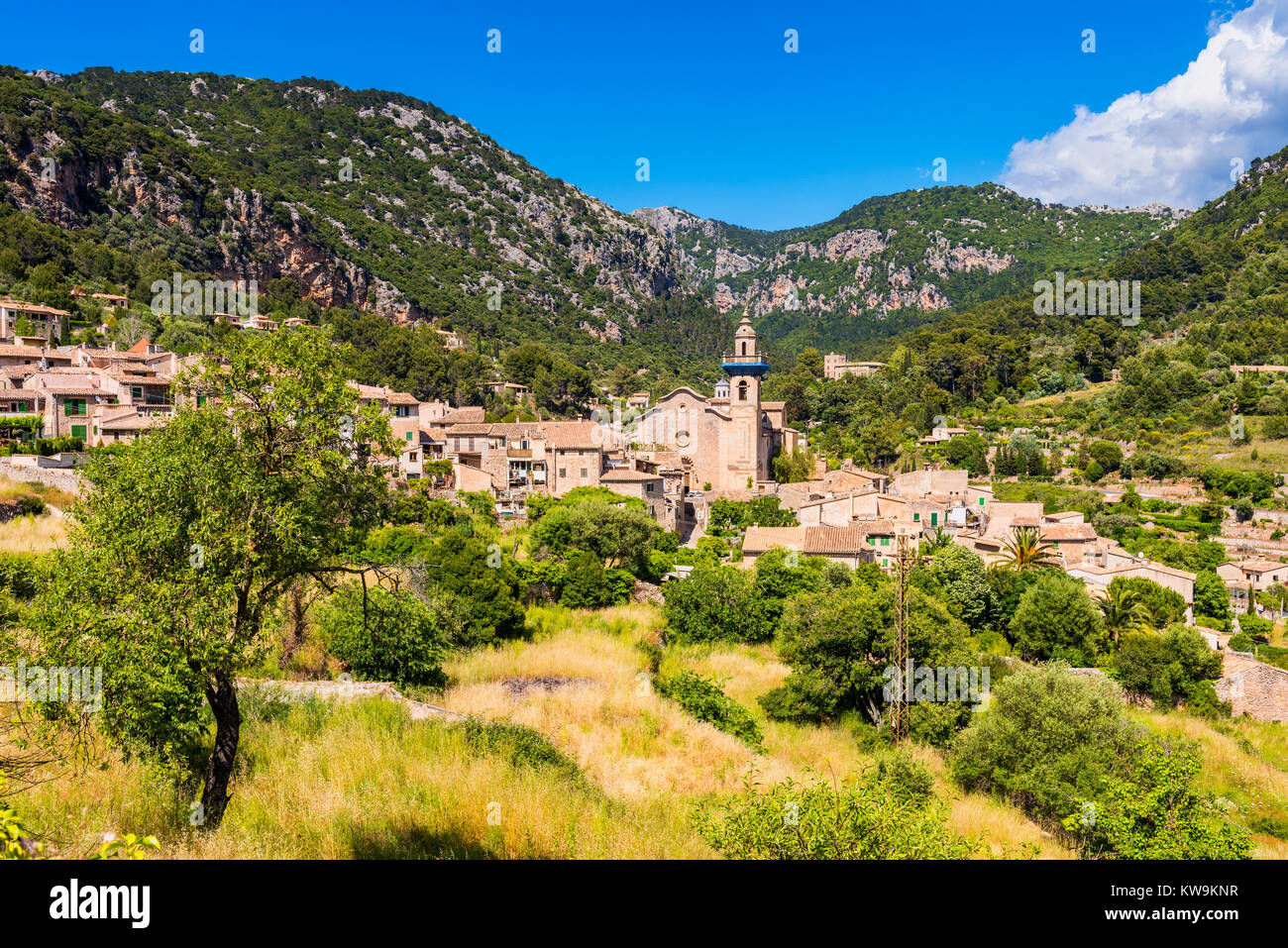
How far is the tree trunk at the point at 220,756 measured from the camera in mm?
7039

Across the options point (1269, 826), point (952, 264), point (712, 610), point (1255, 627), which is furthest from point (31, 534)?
point (952, 264)

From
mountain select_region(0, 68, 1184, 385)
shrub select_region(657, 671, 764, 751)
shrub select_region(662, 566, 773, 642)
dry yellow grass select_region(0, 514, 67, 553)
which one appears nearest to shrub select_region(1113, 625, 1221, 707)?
shrub select_region(662, 566, 773, 642)

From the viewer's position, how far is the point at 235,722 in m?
Result: 7.16

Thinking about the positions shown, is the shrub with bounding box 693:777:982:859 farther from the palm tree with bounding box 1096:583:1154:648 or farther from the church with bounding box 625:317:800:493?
the church with bounding box 625:317:800:493

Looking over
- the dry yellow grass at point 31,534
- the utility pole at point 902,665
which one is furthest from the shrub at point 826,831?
the dry yellow grass at point 31,534

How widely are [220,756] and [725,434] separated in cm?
4470

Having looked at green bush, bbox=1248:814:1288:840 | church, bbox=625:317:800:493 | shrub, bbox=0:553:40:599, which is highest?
church, bbox=625:317:800:493

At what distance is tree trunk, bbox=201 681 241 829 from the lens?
7039 millimetres

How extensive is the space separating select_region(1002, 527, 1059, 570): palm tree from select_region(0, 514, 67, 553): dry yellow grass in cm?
3470

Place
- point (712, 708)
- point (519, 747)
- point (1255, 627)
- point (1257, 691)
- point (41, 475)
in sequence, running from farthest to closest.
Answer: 1. point (1255, 627)
2. point (1257, 691)
3. point (41, 475)
4. point (712, 708)
5. point (519, 747)

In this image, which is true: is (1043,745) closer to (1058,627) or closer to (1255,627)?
(1058,627)

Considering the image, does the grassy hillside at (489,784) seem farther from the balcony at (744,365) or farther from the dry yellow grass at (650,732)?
the balcony at (744,365)

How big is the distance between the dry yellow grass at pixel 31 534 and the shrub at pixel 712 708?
14.6 metres

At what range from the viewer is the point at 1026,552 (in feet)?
112
